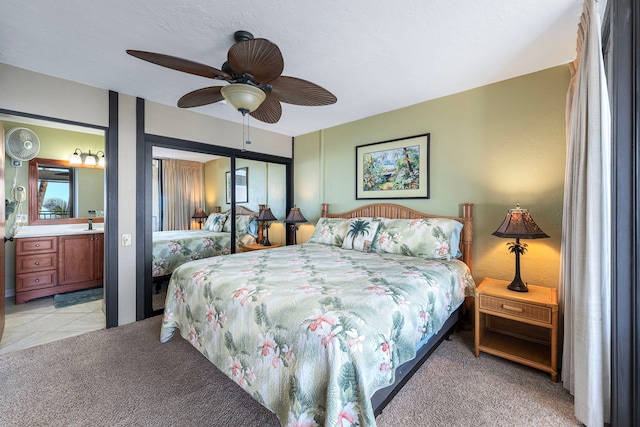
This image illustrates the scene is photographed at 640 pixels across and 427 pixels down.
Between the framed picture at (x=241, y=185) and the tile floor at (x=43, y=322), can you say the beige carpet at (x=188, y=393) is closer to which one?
the tile floor at (x=43, y=322)

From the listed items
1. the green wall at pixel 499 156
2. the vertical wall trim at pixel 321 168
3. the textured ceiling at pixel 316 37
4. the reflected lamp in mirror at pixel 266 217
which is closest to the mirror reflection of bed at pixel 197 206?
the reflected lamp in mirror at pixel 266 217

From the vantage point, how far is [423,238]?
261 cm

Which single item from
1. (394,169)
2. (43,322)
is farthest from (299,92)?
(43,322)

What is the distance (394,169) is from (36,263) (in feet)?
16.1

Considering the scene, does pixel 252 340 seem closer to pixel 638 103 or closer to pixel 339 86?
pixel 638 103

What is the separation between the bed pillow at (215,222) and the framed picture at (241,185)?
Answer: 0.23 metres

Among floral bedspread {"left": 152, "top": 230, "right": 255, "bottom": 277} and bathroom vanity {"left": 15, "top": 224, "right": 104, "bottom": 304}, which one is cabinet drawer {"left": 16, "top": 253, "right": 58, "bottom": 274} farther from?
floral bedspread {"left": 152, "top": 230, "right": 255, "bottom": 277}

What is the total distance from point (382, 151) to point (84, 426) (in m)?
3.58

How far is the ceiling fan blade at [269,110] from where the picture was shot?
2135 mm

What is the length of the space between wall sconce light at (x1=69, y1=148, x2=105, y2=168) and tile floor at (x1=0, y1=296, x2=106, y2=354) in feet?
6.66

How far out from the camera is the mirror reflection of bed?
3230mm

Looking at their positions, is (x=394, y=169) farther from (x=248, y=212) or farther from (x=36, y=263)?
(x=36, y=263)

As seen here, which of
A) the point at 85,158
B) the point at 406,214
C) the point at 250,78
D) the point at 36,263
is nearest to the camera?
the point at 250,78

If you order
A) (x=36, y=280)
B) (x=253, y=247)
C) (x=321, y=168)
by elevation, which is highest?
(x=321, y=168)
